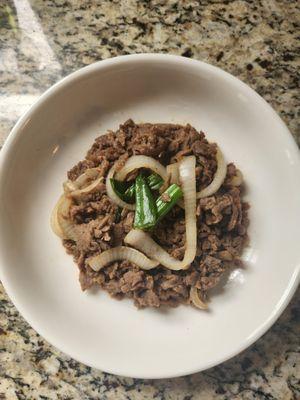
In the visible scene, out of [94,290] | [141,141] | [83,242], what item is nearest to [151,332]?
[94,290]

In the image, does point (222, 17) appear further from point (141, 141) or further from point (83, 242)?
point (83, 242)

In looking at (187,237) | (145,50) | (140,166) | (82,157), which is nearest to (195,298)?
(187,237)

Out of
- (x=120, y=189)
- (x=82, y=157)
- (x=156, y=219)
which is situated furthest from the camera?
(x=82, y=157)

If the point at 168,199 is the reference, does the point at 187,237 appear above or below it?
below

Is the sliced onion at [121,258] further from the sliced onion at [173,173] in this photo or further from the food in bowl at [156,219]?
the sliced onion at [173,173]

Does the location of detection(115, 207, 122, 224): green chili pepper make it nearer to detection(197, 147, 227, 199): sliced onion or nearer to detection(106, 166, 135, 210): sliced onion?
detection(106, 166, 135, 210): sliced onion

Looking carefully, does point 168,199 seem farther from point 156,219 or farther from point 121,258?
point 121,258
